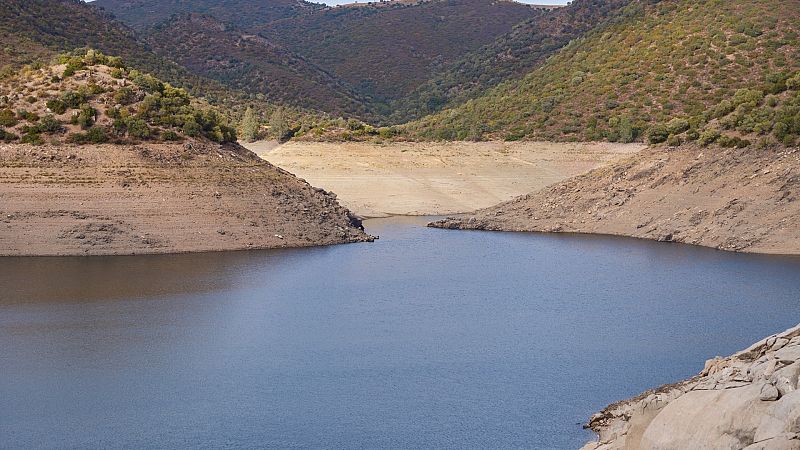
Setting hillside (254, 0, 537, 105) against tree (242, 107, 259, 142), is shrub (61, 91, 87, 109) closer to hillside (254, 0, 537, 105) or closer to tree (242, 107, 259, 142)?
tree (242, 107, 259, 142)

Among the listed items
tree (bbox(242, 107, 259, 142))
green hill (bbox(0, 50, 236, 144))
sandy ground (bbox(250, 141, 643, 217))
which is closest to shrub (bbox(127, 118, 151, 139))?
green hill (bbox(0, 50, 236, 144))

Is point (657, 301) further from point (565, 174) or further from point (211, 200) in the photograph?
point (565, 174)

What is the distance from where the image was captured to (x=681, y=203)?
4309cm

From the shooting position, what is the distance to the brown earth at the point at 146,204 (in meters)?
37.2

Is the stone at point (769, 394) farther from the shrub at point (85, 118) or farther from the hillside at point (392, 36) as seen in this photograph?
the hillside at point (392, 36)

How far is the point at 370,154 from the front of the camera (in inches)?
2445

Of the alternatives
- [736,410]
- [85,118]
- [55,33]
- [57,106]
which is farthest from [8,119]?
[736,410]

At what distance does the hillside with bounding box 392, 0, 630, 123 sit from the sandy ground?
3246 cm

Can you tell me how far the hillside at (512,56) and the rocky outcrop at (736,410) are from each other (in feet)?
269

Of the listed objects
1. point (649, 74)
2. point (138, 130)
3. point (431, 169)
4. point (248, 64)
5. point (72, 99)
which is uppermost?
point (248, 64)

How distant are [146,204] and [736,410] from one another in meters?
29.2

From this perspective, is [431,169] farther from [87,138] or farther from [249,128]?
[87,138]

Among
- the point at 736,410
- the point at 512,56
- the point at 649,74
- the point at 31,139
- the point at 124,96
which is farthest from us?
the point at 512,56

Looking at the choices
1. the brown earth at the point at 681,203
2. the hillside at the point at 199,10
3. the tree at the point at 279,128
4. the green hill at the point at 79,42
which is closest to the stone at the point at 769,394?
the brown earth at the point at 681,203
